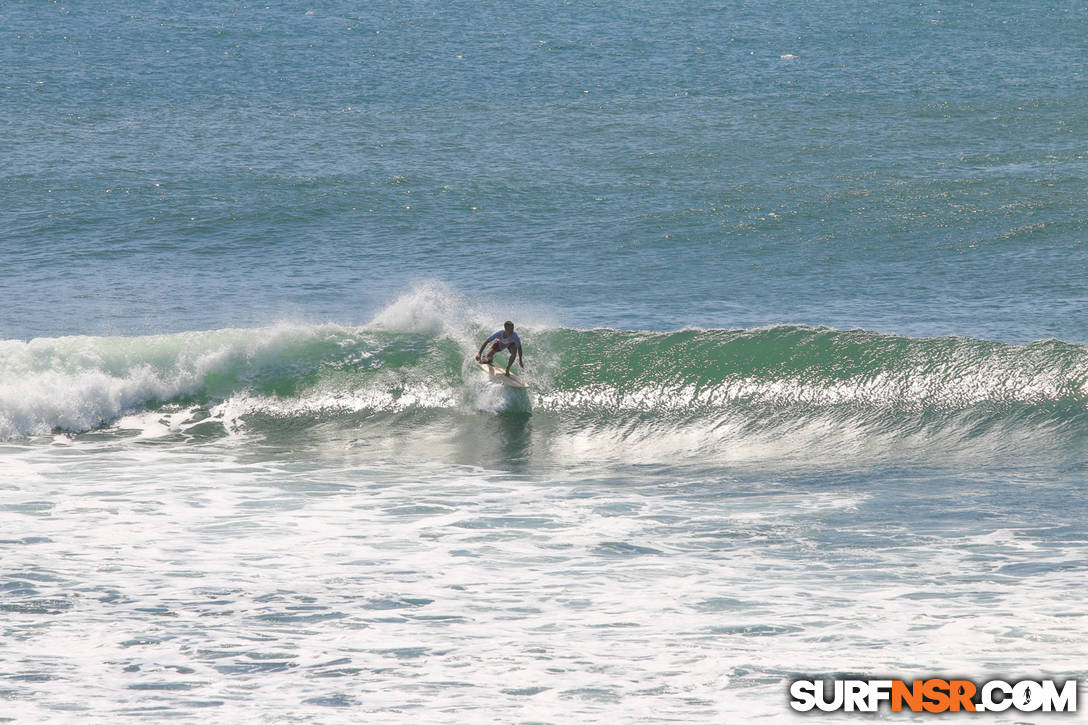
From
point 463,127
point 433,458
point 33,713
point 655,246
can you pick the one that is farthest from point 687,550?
point 463,127

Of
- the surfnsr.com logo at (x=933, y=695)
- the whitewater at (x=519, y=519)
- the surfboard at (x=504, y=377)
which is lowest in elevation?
the surfnsr.com logo at (x=933, y=695)

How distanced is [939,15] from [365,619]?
145ft

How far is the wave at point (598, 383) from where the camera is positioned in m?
15.9

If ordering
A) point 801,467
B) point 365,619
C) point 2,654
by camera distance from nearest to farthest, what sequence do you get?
point 2,654 < point 365,619 < point 801,467

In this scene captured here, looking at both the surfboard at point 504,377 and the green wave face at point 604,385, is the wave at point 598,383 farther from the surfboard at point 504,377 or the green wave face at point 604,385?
the surfboard at point 504,377

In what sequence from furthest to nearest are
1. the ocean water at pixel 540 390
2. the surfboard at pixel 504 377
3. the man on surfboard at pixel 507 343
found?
the surfboard at pixel 504 377, the man on surfboard at pixel 507 343, the ocean water at pixel 540 390

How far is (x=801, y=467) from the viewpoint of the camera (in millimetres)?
14336

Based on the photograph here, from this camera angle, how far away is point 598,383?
17656 mm

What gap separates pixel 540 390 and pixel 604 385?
3.13 ft

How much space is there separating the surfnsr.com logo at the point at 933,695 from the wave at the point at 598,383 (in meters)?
6.76

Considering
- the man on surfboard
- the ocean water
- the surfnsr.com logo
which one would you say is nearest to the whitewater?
the ocean water

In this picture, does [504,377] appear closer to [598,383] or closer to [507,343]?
[507,343]

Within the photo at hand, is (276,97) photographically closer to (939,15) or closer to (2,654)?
(939,15)

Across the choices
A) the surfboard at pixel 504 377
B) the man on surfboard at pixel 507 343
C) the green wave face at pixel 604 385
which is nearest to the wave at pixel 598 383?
the green wave face at pixel 604 385
